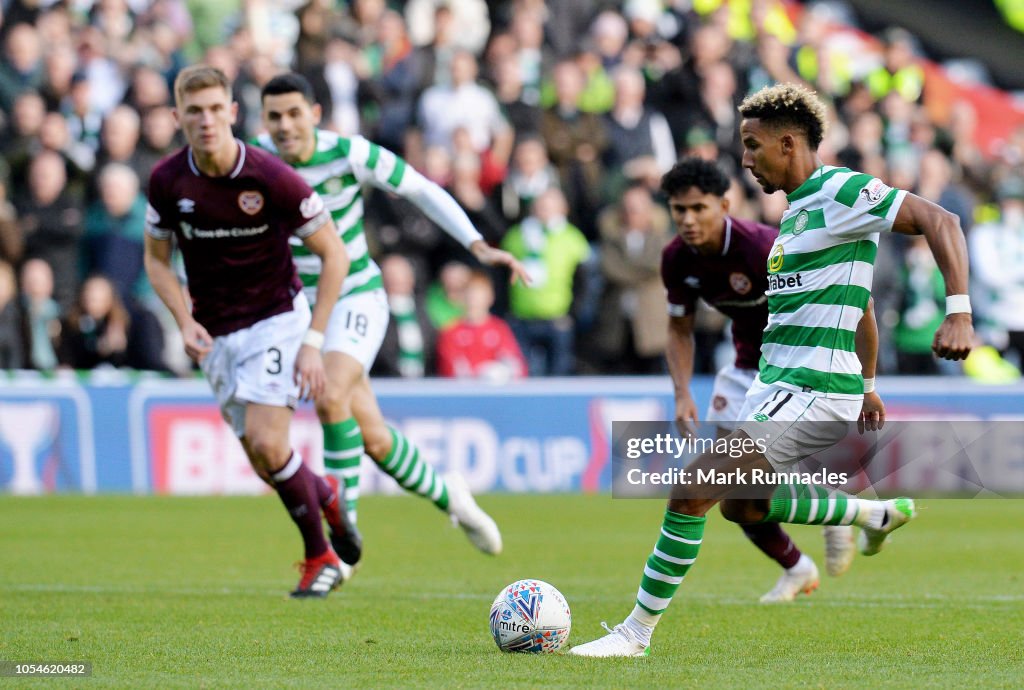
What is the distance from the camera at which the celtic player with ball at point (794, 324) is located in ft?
21.4

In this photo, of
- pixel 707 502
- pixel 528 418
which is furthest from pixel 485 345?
pixel 707 502

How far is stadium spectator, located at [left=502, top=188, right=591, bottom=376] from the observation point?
53.6 feet

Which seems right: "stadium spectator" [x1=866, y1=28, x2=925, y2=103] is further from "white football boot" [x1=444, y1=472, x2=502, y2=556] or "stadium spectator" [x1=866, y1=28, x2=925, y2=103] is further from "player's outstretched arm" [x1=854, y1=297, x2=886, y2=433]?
"player's outstretched arm" [x1=854, y1=297, x2=886, y2=433]

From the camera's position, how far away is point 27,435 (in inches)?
615

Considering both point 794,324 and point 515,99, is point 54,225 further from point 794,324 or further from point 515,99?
point 794,324

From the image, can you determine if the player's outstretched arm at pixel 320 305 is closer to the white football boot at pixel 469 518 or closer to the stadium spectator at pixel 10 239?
the white football boot at pixel 469 518

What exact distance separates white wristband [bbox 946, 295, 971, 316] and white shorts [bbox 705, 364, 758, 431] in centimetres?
273

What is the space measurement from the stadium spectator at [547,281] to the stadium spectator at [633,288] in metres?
0.34

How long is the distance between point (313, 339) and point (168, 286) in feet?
2.99

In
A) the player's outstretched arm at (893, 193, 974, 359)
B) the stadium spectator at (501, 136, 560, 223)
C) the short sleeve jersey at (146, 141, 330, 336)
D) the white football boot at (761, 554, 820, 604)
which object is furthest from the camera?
the stadium spectator at (501, 136, 560, 223)

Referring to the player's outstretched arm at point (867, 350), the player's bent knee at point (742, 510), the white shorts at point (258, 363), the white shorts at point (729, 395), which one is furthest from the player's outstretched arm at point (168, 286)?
the player's outstretched arm at point (867, 350)

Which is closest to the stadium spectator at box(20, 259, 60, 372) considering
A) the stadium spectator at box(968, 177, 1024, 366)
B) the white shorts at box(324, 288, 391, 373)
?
the white shorts at box(324, 288, 391, 373)

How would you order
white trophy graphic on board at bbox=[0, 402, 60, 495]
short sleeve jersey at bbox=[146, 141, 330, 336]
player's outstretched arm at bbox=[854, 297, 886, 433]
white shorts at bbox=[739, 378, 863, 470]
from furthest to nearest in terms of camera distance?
white trophy graphic on board at bbox=[0, 402, 60, 495], short sleeve jersey at bbox=[146, 141, 330, 336], player's outstretched arm at bbox=[854, 297, 886, 433], white shorts at bbox=[739, 378, 863, 470]

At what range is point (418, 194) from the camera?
368 inches
